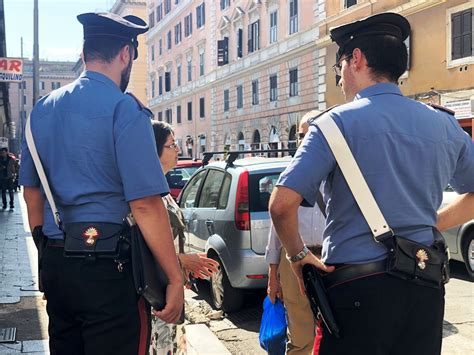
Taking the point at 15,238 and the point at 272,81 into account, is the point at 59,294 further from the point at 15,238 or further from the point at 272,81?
the point at 272,81

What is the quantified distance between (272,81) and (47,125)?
30919mm

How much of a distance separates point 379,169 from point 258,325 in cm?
390

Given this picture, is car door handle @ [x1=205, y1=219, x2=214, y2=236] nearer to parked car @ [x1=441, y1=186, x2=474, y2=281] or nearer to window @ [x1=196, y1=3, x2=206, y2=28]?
parked car @ [x1=441, y1=186, x2=474, y2=281]

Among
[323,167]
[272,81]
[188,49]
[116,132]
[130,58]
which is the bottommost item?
[323,167]

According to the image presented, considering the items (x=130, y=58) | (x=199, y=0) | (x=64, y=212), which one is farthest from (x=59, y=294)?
(x=199, y=0)

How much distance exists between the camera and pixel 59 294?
228cm

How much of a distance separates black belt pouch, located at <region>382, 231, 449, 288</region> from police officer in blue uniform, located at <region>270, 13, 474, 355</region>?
0.03m

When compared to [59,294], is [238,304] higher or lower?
lower

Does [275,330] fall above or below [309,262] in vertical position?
below

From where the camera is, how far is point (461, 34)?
18.3 m

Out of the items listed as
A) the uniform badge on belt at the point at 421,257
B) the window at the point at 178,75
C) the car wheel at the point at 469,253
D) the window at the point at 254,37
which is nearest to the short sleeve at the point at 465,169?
the uniform badge on belt at the point at 421,257

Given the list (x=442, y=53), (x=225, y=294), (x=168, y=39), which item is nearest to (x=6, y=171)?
(x=225, y=294)

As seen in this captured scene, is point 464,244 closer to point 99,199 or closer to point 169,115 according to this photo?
point 99,199

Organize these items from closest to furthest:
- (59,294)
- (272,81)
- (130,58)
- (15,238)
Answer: (59,294) < (130,58) < (15,238) < (272,81)
